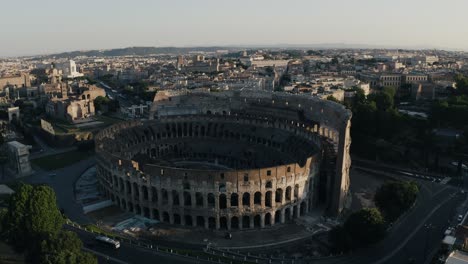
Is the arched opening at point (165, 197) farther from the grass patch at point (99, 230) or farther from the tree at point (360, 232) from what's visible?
the tree at point (360, 232)

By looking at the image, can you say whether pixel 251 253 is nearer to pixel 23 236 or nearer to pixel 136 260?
pixel 136 260

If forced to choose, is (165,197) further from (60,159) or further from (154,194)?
(60,159)

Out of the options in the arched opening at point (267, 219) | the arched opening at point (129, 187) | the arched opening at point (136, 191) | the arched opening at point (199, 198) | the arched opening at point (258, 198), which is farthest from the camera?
the arched opening at point (129, 187)

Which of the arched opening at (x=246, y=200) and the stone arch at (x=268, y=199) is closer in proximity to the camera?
the arched opening at (x=246, y=200)

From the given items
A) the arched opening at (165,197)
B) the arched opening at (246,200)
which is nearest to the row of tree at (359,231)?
the arched opening at (246,200)

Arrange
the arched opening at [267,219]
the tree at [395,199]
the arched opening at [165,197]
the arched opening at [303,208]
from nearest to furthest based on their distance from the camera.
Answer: the tree at [395,199], the arched opening at [165,197], the arched opening at [267,219], the arched opening at [303,208]

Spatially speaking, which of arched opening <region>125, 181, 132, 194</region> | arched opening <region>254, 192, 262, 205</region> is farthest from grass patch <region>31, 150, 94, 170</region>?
arched opening <region>254, 192, 262, 205</region>

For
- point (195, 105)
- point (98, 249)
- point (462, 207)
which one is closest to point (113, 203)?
point (98, 249)
